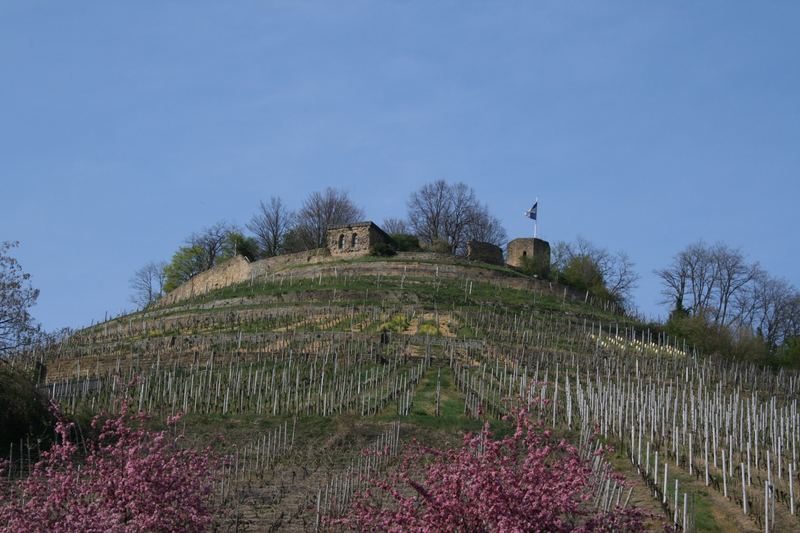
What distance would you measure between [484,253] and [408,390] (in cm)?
4222

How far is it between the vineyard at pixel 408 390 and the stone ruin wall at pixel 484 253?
1042 centimetres

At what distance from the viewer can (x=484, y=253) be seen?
7038 cm

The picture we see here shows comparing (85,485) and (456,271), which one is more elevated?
(456,271)

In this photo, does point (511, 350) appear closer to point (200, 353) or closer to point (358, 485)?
point (200, 353)

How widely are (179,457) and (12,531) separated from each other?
7.61ft

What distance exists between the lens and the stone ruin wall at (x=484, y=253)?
6969 cm

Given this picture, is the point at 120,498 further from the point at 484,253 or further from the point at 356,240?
the point at 484,253

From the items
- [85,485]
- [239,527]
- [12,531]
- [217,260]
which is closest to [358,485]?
[239,527]

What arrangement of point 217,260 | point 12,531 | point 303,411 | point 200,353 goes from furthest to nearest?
point 217,260 < point 200,353 < point 303,411 < point 12,531

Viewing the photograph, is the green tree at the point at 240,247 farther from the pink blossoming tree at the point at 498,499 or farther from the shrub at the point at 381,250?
the pink blossoming tree at the point at 498,499

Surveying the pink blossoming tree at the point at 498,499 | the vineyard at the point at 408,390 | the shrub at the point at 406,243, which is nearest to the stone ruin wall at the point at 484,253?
the shrub at the point at 406,243

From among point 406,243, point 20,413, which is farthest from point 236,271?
point 20,413

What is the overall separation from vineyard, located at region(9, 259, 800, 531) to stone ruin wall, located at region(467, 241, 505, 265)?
10423 millimetres

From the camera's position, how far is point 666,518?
16.4m
